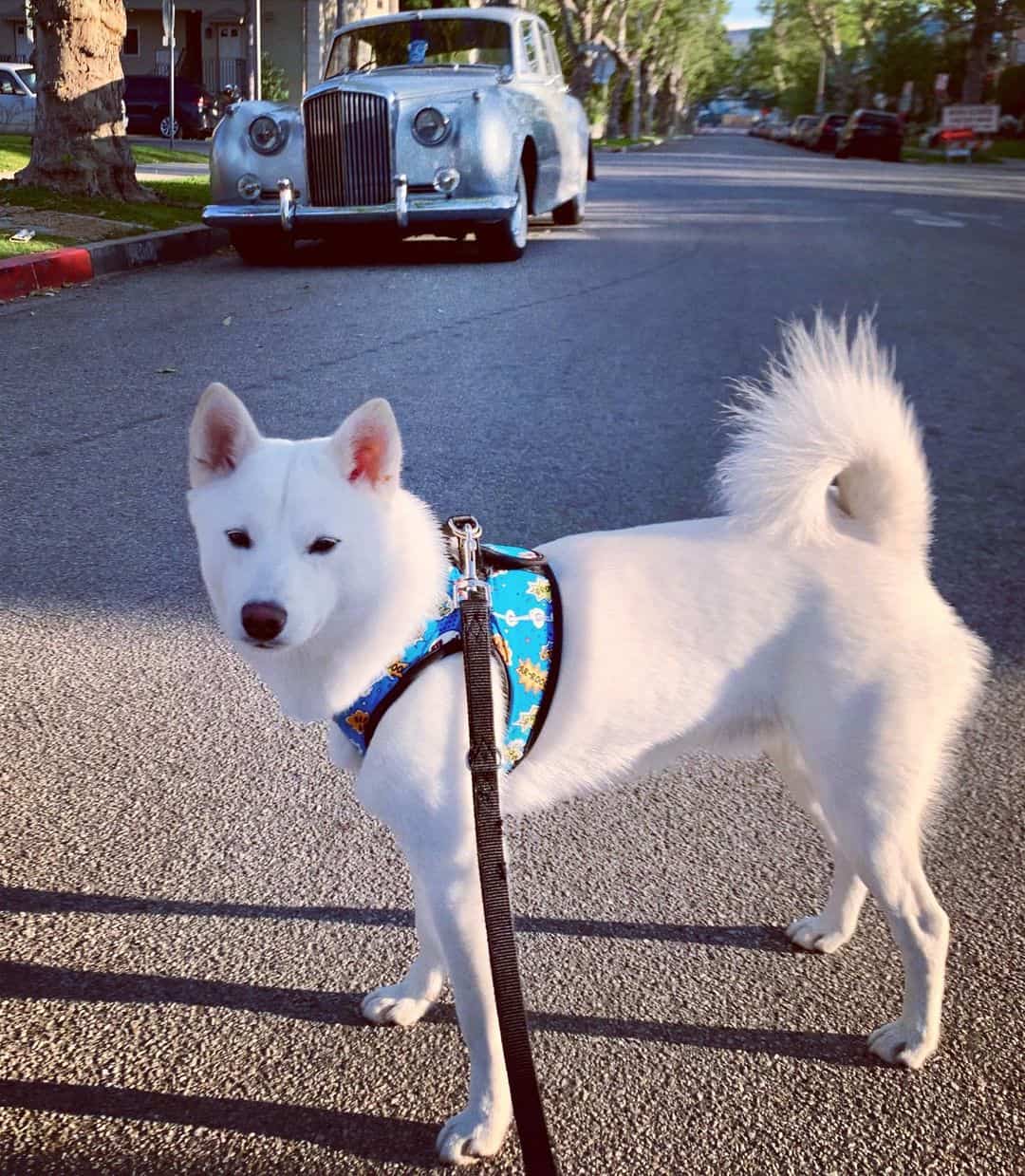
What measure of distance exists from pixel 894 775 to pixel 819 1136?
0.61 meters

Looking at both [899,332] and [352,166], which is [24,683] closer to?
[899,332]

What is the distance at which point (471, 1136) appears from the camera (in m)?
1.94

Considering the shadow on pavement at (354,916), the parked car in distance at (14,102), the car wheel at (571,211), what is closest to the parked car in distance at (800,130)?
the parked car in distance at (14,102)

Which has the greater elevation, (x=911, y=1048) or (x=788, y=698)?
(x=788, y=698)

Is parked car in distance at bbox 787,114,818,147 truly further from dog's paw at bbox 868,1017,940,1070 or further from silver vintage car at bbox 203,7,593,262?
dog's paw at bbox 868,1017,940,1070

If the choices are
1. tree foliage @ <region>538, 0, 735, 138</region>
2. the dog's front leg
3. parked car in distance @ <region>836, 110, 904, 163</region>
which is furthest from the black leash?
parked car in distance @ <region>836, 110, 904, 163</region>

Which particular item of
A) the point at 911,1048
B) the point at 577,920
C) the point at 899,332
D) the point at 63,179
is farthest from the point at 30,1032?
the point at 63,179

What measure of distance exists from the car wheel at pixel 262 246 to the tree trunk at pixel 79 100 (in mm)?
2573

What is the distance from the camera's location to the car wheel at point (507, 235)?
11578mm

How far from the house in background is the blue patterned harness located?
135 ft

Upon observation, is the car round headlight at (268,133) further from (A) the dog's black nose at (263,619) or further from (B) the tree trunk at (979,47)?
(B) the tree trunk at (979,47)

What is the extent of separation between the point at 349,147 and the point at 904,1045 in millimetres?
10387

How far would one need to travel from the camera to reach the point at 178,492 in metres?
5.05

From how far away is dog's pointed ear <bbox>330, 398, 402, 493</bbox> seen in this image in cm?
193
